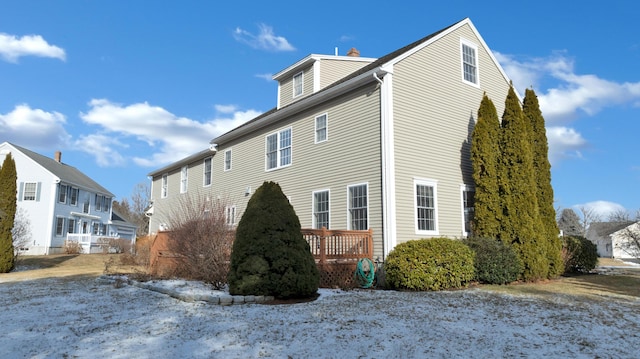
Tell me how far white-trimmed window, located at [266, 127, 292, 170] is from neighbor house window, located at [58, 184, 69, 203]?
2226cm

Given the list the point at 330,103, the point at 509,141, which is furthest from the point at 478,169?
the point at 330,103

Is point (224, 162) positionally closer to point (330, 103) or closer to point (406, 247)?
point (330, 103)

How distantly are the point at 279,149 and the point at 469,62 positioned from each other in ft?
25.2

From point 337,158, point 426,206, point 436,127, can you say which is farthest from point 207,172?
point 426,206

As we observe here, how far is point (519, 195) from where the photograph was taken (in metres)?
12.6

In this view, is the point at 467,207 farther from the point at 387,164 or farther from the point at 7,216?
the point at 7,216

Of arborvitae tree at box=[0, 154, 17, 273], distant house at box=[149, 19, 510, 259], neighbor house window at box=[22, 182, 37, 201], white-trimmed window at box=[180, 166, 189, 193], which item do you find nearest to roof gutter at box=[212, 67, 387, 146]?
distant house at box=[149, 19, 510, 259]

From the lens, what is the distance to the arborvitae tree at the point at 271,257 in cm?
812

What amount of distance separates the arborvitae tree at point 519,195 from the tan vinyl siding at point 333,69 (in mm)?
6649

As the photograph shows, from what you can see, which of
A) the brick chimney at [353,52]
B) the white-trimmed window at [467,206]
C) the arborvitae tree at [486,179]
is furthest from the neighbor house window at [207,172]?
the arborvitae tree at [486,179]

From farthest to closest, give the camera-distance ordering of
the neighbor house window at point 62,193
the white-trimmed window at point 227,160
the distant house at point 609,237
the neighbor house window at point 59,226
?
the distant house at point 609,237 < the neighbor house window at point 62,193 < the neighbor house window at point 59,226 < the white-trimmed window at point 227,160

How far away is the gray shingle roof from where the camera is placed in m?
31.6

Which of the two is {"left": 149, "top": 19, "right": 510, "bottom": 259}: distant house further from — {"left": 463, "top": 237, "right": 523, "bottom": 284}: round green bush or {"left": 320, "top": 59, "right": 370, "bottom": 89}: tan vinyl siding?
{"left": 463, "top": 237, "right": 523, "bottom": 284}: round green bush

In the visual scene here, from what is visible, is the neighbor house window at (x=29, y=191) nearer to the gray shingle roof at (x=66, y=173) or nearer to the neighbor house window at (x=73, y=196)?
the gray shingle roof at (x=66, y=173)
